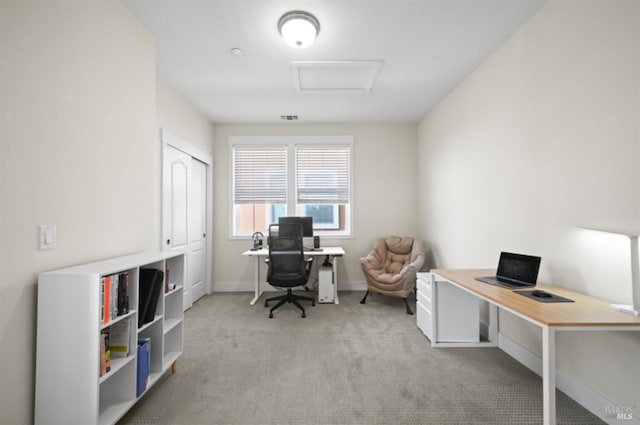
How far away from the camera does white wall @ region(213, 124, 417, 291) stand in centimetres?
458

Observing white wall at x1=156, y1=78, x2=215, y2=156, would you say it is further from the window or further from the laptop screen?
the laptop screen

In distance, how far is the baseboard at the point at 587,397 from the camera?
5.12 feet

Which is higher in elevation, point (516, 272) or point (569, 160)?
point (569, 160)

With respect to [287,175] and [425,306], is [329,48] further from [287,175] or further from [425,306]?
[425,306]

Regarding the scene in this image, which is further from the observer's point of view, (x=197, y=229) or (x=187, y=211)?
(x=197, y=229)

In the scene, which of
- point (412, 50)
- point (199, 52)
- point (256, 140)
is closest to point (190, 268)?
point (256, 140)

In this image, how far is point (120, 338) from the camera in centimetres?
171

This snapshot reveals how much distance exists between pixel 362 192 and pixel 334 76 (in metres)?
2.08

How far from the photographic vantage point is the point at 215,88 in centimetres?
328

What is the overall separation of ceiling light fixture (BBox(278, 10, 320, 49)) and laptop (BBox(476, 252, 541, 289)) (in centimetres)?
232

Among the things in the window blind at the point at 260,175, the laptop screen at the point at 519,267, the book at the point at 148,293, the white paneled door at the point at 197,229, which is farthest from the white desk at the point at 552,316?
the white paneled door at the point at 197,229

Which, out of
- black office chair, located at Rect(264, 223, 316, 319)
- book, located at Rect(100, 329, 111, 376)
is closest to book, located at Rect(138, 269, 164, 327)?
book, located at Rect(100, 329, 111, 376)

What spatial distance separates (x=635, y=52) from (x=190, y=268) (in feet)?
14.8

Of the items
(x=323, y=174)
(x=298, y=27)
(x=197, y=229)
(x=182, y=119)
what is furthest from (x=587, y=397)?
(x=182, y=119)
